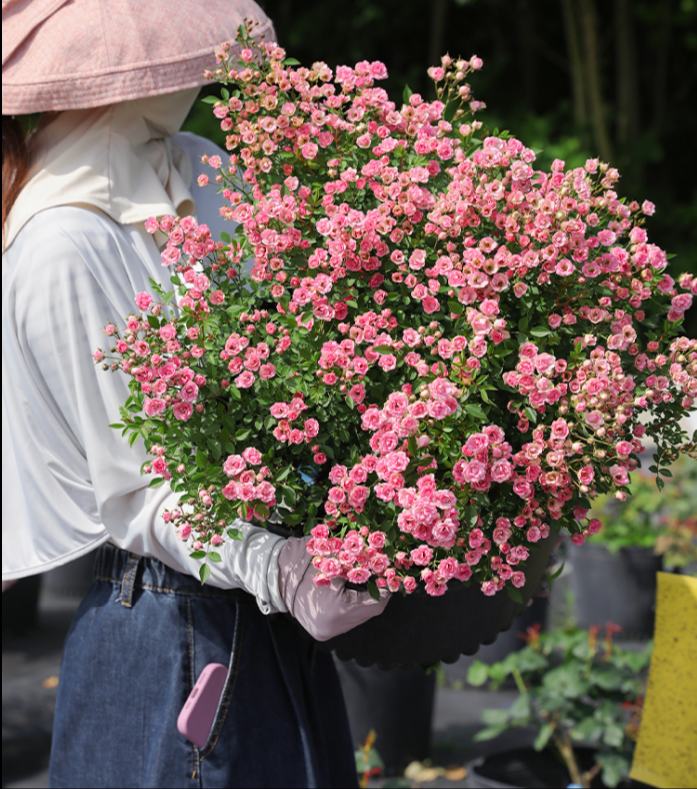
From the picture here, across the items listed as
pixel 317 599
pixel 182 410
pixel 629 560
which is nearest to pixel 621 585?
pixel 629 560

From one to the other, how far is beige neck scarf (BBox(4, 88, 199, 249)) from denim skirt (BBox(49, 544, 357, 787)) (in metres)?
0.61

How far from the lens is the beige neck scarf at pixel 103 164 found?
1371 millimetres

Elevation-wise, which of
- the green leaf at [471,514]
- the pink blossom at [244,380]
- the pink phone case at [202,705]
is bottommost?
the pink phone case at [202,705]

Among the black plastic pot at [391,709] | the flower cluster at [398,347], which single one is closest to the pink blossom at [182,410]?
the flower cluster at [398,347]

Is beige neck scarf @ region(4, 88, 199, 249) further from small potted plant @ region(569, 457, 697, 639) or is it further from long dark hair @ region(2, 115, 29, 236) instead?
small potted plant @ region(569, 457, 697, 639)

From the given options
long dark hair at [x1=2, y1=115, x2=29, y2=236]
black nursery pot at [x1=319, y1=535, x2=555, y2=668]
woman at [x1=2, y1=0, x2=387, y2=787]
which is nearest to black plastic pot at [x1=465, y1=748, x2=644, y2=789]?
woman at [x1=2, y1=0, x2=387, y2=787]

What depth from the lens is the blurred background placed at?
6.54 meters

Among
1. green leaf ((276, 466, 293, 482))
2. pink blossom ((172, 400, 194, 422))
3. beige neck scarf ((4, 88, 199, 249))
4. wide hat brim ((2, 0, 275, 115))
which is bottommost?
green leaf ((276, 466, 293, 482))

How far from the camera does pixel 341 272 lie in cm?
106

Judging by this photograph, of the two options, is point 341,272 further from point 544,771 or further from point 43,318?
point 544,771

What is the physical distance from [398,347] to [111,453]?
542 millimetres

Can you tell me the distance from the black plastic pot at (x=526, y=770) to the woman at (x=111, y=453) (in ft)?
2.64

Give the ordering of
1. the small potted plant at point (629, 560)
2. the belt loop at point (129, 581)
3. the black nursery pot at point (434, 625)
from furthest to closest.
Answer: the small potted plant at point (629, 560) → the belt loop at point (129, 581) → the black nursery pot at point (434, 625)

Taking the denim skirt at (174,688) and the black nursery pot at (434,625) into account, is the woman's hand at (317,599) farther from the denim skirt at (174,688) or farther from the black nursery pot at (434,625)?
the denim skirt at (174,688)
